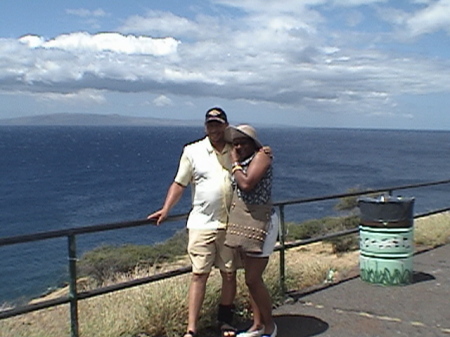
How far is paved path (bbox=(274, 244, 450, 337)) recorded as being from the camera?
5594 mm

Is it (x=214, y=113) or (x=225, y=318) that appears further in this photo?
(x=225, y=318)

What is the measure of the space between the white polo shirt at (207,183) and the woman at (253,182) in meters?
0.12

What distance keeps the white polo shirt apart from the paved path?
126 centimetres

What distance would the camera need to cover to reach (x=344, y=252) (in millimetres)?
15711

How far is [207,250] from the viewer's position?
492 cm

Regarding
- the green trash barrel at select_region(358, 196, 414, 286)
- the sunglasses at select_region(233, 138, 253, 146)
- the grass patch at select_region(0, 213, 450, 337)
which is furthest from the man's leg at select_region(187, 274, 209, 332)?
the green trash barrel at select_region(358, 196, 414, 286)

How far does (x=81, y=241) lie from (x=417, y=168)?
202 feet

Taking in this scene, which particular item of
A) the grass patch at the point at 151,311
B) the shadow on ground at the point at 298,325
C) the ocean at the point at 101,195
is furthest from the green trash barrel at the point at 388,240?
the ocean at the point at 101,195

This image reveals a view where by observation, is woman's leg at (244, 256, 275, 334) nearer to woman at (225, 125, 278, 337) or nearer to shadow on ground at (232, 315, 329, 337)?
woman at (225, 125, 278, 337)

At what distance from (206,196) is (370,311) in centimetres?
222

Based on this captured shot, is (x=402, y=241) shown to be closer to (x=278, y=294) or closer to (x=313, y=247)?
(x=278, y=294)

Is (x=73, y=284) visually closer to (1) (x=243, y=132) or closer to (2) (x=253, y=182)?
(2) (x=253, y=182)

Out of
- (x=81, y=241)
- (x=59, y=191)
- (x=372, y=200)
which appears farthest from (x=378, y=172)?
(x=372, y=200)

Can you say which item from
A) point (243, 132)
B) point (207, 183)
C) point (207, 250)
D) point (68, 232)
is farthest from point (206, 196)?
point (68, 232)
